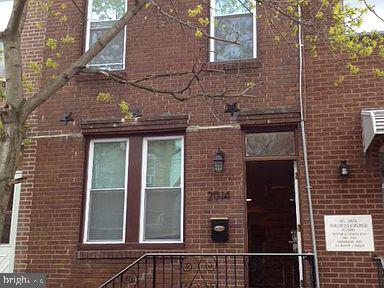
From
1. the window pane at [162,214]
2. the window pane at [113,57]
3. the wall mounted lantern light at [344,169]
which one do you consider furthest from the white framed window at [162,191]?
the wall mounted lantern light at [344,169]

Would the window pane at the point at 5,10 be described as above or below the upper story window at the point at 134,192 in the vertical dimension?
above

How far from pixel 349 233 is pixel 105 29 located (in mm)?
5437

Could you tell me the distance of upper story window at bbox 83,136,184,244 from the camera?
27.8ft

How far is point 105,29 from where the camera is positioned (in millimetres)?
9695

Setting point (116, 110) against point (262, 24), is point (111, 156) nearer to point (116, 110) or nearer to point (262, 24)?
point (116, 110)

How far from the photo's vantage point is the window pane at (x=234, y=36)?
894 cm

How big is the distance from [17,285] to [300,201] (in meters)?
4.23

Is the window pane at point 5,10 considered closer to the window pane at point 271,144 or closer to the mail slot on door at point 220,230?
the window pane at point 271,144

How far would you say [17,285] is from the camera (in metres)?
5.62

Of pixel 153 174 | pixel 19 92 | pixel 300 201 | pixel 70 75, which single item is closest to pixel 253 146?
pixel 300 201

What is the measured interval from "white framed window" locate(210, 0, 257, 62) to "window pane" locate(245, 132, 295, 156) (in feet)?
4.47

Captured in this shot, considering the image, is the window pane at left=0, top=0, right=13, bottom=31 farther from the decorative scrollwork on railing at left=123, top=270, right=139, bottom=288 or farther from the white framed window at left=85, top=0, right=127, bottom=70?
the decorative scrollwork on railing at left=123, top=270, right=139, bottom=288

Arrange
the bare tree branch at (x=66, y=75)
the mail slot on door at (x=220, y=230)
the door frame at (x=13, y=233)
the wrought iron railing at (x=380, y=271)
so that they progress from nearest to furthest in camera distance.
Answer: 1. the bare tree branch at (x=66, y=75)
2. the wrought iron railing at (x=380, y=271)
3. the mail slot on door at (x=220, y=230)
4. the door frame at (x=13, y=233)

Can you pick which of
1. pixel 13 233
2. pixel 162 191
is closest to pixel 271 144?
pixel 162 191
